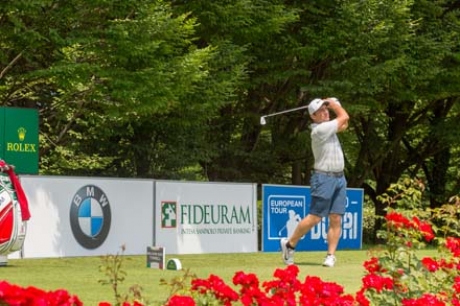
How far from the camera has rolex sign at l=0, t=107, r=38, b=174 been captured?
15.2 metres

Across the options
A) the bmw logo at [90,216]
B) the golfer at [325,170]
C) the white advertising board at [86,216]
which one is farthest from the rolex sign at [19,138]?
the golfer at [325,170]

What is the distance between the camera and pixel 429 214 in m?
7.93

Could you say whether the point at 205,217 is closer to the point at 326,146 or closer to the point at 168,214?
the point at 168,214

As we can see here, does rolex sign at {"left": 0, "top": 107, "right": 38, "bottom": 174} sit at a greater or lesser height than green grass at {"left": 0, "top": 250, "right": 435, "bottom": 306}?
greater

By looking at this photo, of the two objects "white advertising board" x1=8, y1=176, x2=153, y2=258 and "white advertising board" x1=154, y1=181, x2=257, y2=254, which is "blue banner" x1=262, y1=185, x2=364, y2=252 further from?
"white advertising board" x1=8, y1=176, x2=153, y2=258

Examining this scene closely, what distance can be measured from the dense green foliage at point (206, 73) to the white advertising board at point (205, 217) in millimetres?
3053

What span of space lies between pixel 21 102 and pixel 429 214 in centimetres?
1770

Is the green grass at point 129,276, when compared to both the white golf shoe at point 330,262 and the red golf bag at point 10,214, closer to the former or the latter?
the white golf shoe at point 330,262

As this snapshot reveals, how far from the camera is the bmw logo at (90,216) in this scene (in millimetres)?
14930

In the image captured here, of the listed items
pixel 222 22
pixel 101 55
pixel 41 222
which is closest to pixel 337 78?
pixel 222 22

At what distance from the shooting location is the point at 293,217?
1875 cm

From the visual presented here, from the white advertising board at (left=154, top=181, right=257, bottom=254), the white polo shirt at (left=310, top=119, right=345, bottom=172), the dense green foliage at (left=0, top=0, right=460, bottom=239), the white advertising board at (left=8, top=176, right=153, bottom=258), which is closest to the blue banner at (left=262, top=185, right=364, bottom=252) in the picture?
the white advertising board at (left=154, top=181, right=257, bottom=254)

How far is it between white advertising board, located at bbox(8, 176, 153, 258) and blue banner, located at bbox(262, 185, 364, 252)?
291cm

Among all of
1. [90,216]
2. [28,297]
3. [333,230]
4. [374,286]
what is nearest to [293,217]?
[90,216]
